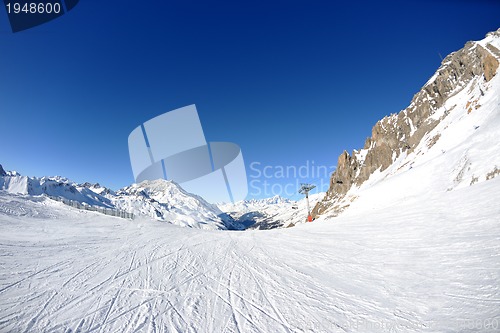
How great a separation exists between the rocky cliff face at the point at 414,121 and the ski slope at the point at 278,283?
5466 cm

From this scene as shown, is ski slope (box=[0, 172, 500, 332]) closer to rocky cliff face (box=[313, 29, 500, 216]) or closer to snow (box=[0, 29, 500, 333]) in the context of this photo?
snow (box=[0, 29, 500, 333])

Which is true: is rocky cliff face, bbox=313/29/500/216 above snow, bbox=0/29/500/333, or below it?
above

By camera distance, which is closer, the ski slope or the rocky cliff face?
the ski slope

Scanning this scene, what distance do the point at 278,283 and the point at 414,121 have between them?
101006 millimetres

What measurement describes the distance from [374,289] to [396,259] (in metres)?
2.82

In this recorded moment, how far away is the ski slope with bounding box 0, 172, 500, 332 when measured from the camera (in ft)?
17.0

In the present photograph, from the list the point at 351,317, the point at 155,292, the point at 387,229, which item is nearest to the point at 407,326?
the point at 351,317

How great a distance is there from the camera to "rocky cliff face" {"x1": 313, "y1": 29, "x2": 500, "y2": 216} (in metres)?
69.4

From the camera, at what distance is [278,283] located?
7551mm

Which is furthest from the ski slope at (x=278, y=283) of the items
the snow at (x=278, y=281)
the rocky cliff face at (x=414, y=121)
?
the rocky cliff face at (x=414, y=121)

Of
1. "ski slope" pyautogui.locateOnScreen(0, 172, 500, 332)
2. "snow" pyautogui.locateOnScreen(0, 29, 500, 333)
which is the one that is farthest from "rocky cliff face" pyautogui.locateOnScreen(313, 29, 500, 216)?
"ski slope" pyautogui.locateOnScreen(0, 172, 500, 332)

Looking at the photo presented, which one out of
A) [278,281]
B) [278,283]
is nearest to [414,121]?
[278,281]

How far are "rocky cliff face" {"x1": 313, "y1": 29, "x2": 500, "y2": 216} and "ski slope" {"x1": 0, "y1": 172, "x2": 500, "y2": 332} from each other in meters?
54.7

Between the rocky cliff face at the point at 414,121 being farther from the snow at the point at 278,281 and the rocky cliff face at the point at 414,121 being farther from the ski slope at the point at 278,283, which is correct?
the ski slope at the point at 278,283
